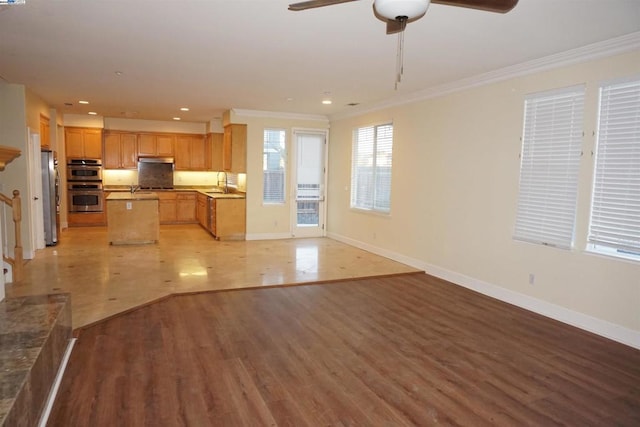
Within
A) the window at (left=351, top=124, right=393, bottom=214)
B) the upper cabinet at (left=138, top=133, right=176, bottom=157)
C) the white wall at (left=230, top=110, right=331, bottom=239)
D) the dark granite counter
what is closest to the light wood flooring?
the white wall at (left=230, top=110, right=331, bottom=239)

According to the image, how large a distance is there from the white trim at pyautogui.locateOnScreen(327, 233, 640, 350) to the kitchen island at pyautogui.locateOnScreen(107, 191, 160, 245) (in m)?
4.76

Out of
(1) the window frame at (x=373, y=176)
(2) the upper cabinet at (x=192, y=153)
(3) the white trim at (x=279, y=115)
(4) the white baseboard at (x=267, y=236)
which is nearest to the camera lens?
(1) the window frame at (x=373, y=176)

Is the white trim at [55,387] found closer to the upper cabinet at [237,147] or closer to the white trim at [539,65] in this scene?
the white trim at [539,65]

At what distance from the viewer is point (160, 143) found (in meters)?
10.4

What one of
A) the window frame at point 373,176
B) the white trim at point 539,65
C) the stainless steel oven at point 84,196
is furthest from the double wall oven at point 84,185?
the white trim at point 539,65

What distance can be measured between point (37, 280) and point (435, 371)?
483 cm

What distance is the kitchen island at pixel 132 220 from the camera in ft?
24.4

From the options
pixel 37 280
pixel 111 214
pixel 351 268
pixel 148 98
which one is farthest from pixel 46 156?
pixel 351 268

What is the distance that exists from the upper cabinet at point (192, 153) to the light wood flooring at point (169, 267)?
2.82 metres

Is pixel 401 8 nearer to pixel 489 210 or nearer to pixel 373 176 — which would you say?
pixel 489 210

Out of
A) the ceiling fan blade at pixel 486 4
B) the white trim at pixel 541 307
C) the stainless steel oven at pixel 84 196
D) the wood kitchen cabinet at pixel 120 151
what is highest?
the ceiling fan blade at pixel 486 4

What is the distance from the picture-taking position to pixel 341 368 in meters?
3.06

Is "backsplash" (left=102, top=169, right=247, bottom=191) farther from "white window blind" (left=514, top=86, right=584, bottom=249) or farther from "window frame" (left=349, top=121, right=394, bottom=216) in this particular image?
"white window blind" (left=514, top=86, right=584, bottom=249)

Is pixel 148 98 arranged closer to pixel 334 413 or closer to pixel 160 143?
pixel 160 143
